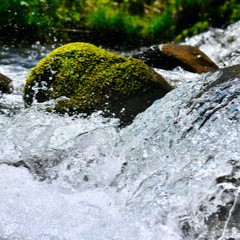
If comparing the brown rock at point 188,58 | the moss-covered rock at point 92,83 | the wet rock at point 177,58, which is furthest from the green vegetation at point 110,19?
the moss-covered rock at point 92,83

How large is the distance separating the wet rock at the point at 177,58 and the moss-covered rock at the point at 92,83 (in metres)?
1.36

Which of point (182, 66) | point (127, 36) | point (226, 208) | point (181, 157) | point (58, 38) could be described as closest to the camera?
point (226, 208)

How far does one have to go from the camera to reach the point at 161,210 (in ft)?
10.7

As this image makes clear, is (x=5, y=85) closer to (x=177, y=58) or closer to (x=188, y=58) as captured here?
(x=177, y=58)

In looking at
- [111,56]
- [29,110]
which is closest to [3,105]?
[29,110]

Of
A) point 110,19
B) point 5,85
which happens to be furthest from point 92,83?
point 110,19

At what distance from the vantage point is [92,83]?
473 centimetres

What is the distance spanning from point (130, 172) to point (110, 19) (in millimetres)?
7380

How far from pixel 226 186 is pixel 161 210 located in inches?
16.8

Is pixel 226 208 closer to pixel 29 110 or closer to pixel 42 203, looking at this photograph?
pixel 42 203

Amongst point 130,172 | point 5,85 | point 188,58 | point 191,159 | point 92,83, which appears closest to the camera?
point 191,159

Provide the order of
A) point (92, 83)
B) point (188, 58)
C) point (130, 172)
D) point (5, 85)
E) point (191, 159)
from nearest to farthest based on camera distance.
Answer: point (191, 159) < point (130, 172) < point (92, 83) < point (5, 85) < point (188, 58)

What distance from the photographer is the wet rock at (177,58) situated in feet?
20.3

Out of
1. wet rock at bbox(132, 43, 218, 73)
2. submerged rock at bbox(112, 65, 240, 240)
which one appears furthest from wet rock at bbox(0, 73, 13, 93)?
submerged rock at bbox(112, 65, 240, 240)
